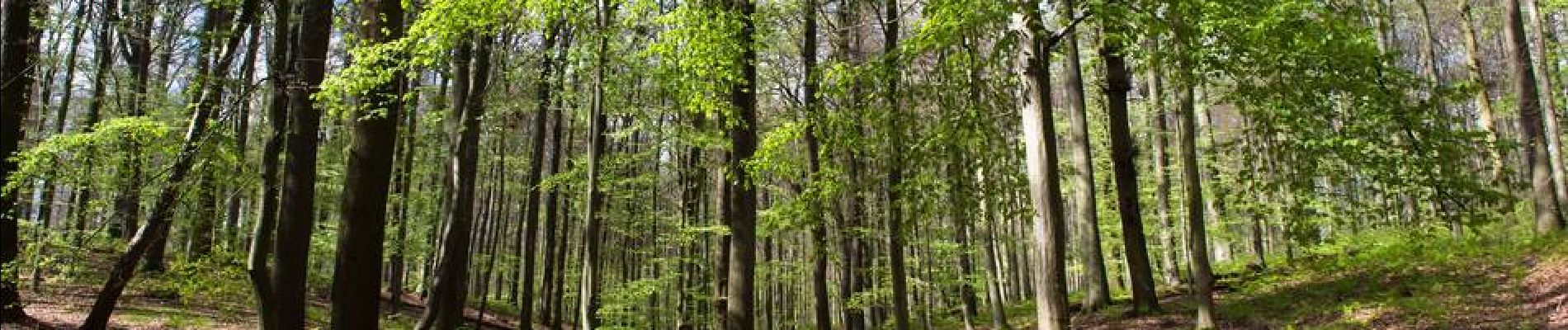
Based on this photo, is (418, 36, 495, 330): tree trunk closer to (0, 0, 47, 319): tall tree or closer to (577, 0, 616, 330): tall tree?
(577, 0, 616, 330): tall tree

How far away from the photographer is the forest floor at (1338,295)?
33.4 feet

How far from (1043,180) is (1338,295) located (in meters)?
8.88

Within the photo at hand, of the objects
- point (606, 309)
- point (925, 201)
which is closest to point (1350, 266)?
point (925, 201)

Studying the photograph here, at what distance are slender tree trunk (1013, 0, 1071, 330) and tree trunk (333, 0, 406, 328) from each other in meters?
5.34

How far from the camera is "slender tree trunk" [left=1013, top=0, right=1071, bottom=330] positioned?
22.2ft

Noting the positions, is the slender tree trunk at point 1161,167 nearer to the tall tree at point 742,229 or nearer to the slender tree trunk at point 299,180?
the tall tree at point 742,229

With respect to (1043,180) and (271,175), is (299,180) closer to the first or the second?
(271,175)

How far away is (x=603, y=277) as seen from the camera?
33.5 m

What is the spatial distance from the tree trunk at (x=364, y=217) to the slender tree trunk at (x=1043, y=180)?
5.34 metres

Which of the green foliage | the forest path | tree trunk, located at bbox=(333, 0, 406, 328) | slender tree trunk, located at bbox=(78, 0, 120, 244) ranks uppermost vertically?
slender tree trunk, located at bbox=(78, 0, 120, 244)

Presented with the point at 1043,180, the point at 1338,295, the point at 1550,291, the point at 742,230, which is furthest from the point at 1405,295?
the point at 742,230

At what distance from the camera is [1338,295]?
13289mm

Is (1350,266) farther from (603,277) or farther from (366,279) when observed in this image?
(603,277)

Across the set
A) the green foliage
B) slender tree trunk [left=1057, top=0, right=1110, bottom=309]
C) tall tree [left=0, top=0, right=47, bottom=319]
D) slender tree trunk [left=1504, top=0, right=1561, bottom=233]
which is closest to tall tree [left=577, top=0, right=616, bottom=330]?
the green foliage
